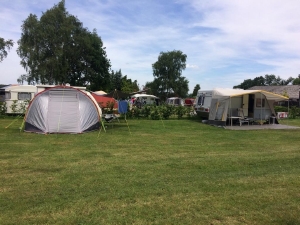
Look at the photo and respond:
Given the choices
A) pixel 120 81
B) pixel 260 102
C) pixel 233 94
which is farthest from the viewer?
pixel 120 81

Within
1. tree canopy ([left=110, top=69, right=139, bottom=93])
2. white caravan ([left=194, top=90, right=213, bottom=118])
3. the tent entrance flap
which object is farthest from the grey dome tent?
tree canopy ([left=110, top=69, right=139, bottom=93])

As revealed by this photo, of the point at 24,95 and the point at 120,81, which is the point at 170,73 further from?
the point at 24,95

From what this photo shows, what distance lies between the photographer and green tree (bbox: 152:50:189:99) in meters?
50.9

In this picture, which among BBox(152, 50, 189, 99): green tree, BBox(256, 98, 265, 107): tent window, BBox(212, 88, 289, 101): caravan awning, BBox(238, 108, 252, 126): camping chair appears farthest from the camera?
BBox(152, 50, 189, 99): green tree

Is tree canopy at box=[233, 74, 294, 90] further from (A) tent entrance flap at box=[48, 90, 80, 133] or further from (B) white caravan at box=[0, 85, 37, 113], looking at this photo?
(A) tent entrance flap at box=[48, 90, 80, 133]

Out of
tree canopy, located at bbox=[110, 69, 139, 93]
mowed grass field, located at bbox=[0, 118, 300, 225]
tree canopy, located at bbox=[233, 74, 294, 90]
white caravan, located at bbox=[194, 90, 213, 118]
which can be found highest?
tree canopy, located at bbox=[233, 74, 294, 90]

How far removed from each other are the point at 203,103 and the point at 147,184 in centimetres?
1325

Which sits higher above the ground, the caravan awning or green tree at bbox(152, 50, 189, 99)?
green tree at bbox(152, 50, 189, 99)

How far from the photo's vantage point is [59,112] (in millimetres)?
10719

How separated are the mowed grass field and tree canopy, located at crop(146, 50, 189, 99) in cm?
4361

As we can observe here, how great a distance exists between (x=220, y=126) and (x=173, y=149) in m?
6.94

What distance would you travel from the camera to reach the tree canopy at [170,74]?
2005 inches

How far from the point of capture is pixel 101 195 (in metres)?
4.21

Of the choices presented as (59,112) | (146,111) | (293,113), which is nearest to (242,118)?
(146,111)
